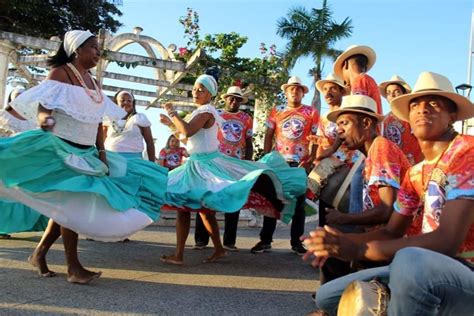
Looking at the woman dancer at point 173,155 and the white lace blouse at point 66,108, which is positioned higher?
the white lace blouse at point 66,108

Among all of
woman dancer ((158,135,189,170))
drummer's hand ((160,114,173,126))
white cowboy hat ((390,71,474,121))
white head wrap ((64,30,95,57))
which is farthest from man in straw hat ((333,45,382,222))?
woman dancer ((158,135,189,170))

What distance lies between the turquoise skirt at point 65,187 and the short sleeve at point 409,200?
7.40 feet

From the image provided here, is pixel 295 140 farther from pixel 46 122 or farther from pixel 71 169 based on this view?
pixel 46 122

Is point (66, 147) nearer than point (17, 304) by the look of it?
No

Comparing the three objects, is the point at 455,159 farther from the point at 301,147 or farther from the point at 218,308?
the point at 301,147

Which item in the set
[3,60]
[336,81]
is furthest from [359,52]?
[3,60]

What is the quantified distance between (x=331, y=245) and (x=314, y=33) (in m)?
21.7

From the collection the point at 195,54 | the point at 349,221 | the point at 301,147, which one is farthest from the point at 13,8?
the point at 349,221

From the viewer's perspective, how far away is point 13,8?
15.3 meters

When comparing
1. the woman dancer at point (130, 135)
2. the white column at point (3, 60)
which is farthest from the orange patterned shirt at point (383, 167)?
the white column at point (3, 60)

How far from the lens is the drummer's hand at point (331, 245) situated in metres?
2.07

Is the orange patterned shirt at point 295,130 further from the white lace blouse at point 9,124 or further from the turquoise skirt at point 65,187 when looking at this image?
the white lace blouse at point 9,124

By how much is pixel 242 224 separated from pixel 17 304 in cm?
661

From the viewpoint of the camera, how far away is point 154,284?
4.28 meters
